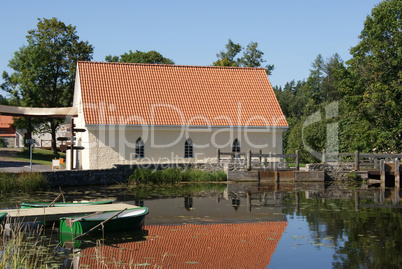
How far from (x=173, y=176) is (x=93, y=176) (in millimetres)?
4586

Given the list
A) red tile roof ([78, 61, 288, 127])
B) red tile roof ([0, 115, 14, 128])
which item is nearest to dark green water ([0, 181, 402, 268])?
red tile roof ([78, 61, 288, 127])

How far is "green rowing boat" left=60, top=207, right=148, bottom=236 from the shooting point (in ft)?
46.9

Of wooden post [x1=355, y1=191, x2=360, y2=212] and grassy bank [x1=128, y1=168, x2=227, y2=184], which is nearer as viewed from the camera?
wooden post [x1=355, y1=191, x2=360, y2=212]

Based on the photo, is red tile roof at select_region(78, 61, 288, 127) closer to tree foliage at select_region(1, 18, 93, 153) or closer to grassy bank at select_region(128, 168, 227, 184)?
grassy bank at select_region(128, 168, 227, 184)

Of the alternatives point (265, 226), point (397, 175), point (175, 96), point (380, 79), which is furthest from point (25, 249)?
point (380, 79)

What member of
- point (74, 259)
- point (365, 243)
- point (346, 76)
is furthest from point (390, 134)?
point (74, 259)

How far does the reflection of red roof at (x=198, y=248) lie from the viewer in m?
11.4

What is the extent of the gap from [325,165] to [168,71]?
526 inches

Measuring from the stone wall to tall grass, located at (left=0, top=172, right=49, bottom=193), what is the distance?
2.95ft

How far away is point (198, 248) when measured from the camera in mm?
12906

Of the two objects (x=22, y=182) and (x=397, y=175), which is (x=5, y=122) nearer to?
(x=22, y=182)

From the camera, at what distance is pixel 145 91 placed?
111 feet

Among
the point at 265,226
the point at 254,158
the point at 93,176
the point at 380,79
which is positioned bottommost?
the point at 265,226

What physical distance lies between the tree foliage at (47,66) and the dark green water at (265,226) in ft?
77.3
